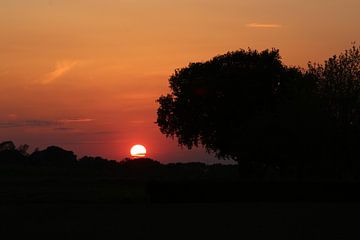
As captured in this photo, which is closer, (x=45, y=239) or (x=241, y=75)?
(x=45, y=239)

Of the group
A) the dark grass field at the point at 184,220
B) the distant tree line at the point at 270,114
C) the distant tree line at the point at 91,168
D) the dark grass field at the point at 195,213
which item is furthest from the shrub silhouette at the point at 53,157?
the dark grass field at the point at 184,220

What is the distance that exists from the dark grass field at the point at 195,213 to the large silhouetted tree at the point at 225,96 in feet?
66.2

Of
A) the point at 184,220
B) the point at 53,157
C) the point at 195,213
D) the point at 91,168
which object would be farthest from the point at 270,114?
the point at 53,157

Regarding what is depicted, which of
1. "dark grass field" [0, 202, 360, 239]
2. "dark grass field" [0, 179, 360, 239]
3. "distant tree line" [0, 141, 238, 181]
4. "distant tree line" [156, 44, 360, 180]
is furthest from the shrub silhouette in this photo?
"dark grass field" [0, 202, 360, 239]

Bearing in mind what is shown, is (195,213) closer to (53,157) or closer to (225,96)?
(225,96)

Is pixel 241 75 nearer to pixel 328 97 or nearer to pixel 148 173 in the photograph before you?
pixel 328 97

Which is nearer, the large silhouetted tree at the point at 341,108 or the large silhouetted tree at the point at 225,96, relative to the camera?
the large silhouetted tree at the point at 341,108

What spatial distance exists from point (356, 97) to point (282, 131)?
22.0ft

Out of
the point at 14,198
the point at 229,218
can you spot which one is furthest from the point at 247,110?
the point at 229,218

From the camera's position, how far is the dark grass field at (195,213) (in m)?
27.0

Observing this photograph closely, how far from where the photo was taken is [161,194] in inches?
1855

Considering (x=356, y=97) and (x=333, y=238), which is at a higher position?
(x=356, y=97)

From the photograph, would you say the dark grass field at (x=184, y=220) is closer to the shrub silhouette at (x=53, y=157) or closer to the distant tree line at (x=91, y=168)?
the distant tree line at (x=91, y=168)

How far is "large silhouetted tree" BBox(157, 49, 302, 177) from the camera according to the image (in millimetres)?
70875
